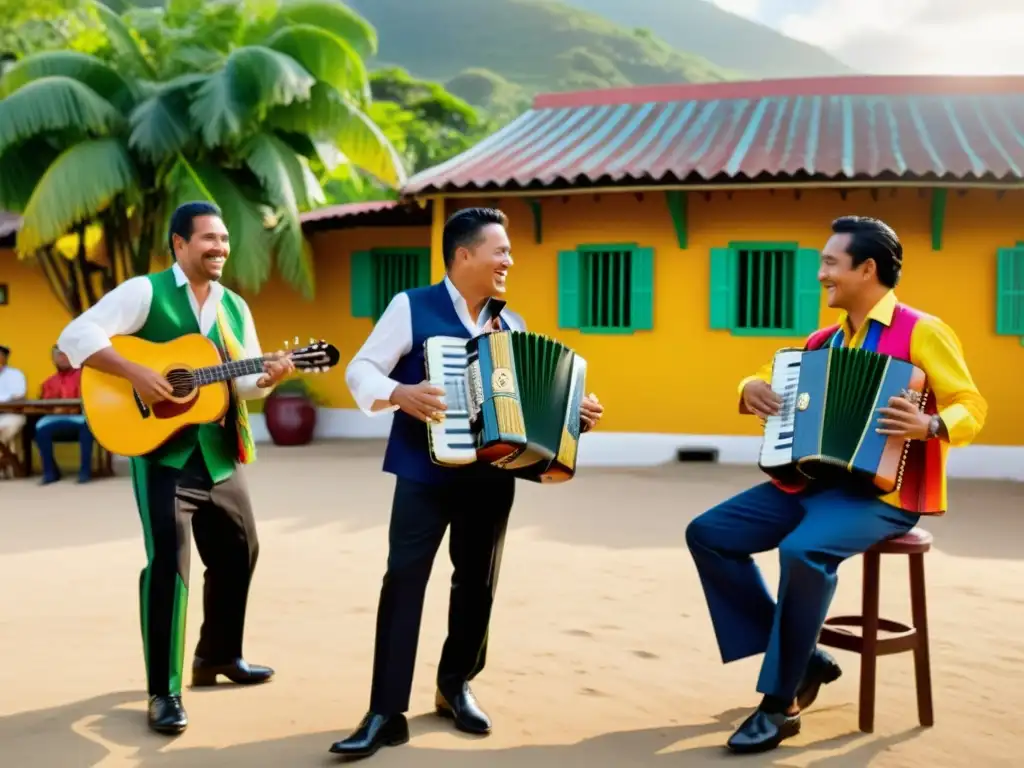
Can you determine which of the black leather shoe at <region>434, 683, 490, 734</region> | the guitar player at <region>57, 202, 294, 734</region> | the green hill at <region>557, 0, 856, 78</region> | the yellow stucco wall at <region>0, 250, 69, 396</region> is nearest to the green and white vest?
the guitar player at <region>57, 202, 294, 734</region>

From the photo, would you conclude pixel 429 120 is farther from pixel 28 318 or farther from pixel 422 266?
pixel 422 266

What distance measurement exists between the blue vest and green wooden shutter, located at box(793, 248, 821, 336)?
8871mm

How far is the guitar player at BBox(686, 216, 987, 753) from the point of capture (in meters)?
3.76

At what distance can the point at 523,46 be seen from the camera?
12781cm

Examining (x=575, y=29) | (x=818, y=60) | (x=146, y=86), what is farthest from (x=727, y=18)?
(x=146, y=86)

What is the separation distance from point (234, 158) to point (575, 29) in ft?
401

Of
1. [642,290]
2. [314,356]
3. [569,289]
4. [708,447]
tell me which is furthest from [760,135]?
[314,356]

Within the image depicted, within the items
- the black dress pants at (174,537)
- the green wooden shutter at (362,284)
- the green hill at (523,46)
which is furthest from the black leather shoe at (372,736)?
the green hill at (523,46)

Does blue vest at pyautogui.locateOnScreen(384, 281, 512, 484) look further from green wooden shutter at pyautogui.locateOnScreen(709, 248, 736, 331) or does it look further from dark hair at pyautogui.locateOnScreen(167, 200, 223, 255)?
green wooden shutter at pyautogui.locateOnScreen(709, 248, 736, 331)

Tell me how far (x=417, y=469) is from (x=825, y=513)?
140cm

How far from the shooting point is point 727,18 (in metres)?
175

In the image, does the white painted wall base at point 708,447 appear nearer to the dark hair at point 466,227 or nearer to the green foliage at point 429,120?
the dark hair at point 466,227

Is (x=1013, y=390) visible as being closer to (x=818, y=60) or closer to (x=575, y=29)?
(x=575, y=29)

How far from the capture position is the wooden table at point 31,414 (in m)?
11.3
